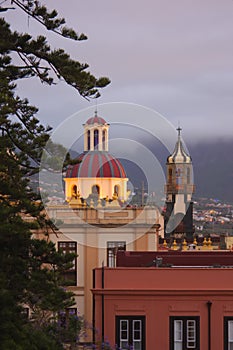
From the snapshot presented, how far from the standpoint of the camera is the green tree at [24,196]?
1820cm

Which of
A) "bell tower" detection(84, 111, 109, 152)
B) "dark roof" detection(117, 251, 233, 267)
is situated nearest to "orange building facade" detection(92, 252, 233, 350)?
"dark roof" detection(117, 251, 233, 267)

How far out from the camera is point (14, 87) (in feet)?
65.9

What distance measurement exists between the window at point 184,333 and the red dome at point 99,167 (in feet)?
62.3

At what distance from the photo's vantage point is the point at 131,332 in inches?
1089

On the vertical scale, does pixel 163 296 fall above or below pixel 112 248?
below

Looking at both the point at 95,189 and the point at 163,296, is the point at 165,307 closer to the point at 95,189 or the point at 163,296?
the point at 163,296

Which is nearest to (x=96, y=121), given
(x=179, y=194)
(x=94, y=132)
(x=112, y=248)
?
(x=94, y=132)

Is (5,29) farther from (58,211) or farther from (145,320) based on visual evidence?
(58,211)

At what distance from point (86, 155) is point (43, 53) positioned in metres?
28.1

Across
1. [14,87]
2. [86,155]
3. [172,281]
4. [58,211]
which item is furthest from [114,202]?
[14,87]

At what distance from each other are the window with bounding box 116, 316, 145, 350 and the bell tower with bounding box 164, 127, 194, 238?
92.8 meters

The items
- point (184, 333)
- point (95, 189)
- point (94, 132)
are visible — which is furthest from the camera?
point (94, 132)

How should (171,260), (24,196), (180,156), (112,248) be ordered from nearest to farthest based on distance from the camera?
1. (24,196)
2. (171,260)
3. (112,248)
4. (180,156)

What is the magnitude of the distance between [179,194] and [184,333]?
11534 centimetres
